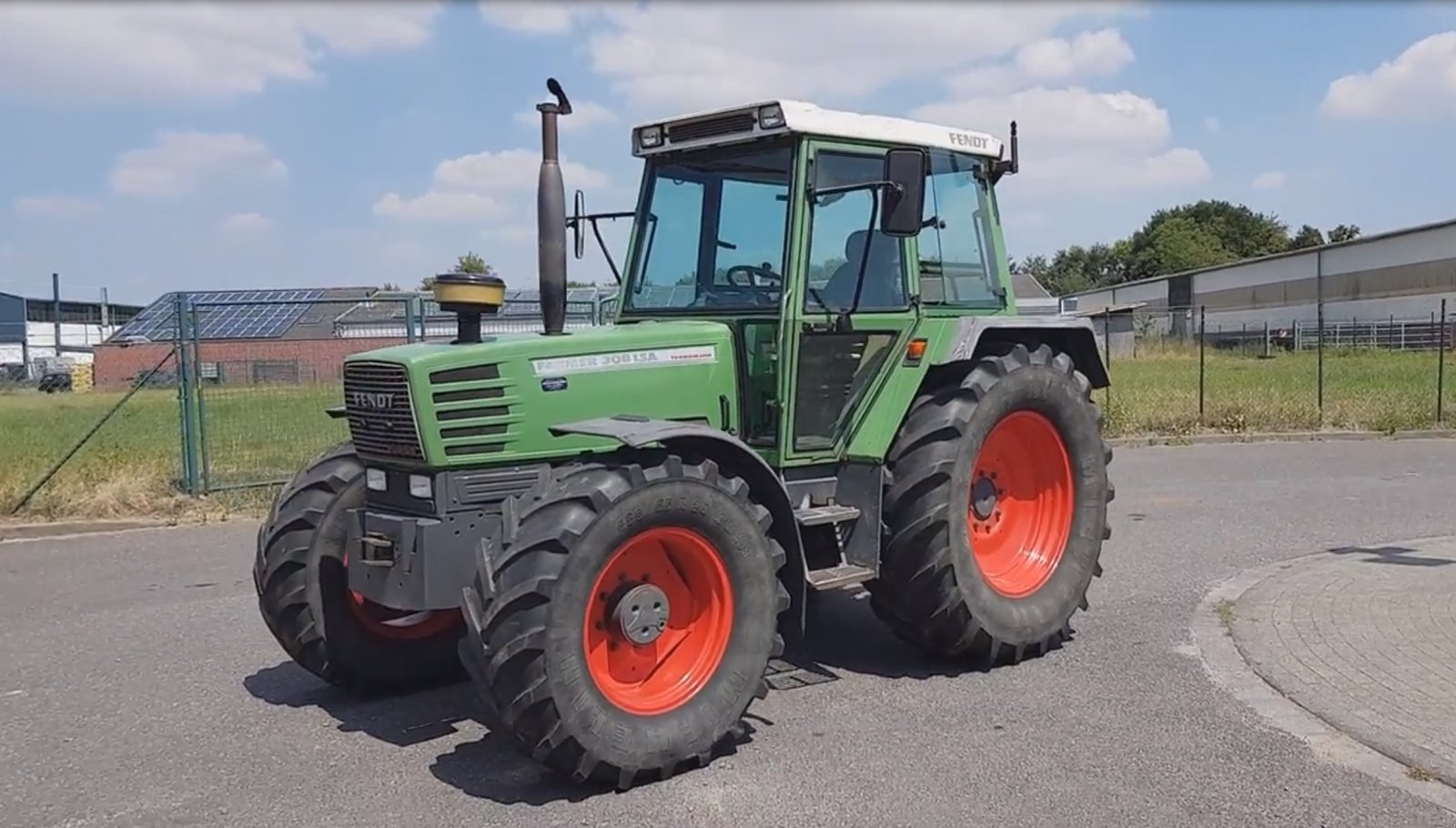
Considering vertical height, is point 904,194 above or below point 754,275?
above

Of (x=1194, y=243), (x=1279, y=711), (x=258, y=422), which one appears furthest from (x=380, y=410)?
(x=1194, y=243)

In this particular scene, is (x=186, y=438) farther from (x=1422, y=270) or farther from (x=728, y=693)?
(x=1422, y=270)

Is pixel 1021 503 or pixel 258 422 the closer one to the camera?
pixel 1021 503

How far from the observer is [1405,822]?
411 centimetres

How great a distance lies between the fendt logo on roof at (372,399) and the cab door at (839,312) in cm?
174

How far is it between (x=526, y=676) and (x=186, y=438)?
876 centimetres

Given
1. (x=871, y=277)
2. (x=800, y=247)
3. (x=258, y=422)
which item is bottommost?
(x=258, y=422)

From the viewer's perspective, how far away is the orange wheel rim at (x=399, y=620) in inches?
218

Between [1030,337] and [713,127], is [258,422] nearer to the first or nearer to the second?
[713,127]

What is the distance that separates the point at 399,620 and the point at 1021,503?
3318 mm

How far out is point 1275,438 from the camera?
1625cm

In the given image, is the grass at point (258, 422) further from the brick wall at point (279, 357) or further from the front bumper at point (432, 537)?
the front bumper at point (432, 537)

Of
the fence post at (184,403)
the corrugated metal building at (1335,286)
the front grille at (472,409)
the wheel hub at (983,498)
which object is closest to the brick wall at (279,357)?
the fence post at (184,403)

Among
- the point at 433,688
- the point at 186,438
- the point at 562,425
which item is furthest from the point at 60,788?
the point at 186,438
